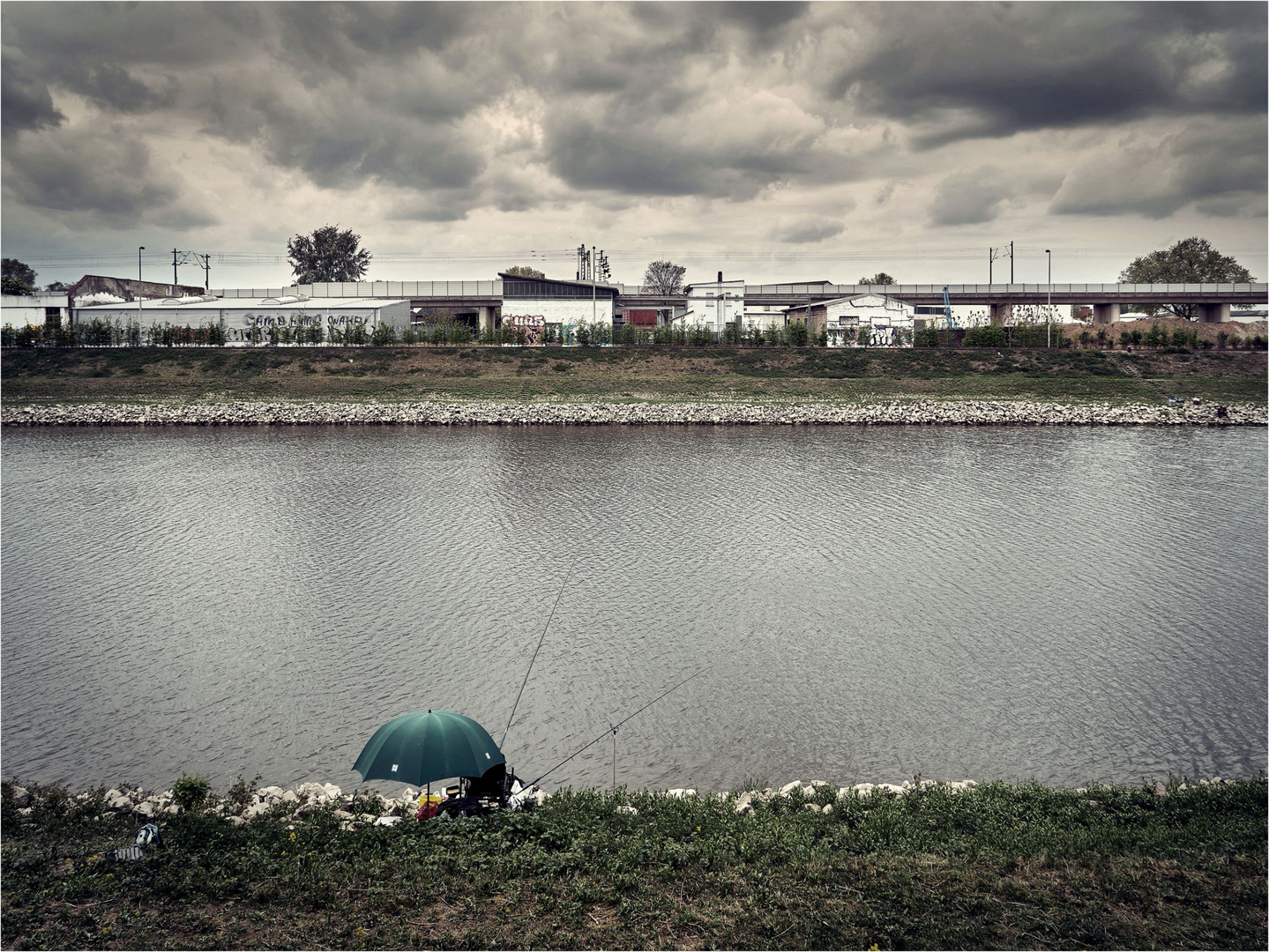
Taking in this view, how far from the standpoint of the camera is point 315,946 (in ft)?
24.0

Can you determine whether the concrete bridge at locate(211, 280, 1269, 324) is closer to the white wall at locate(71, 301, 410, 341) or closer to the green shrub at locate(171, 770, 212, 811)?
the white wall at locate(71, 301, 410, 341)

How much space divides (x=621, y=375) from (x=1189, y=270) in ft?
311

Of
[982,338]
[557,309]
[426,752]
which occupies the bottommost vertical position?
[426,752]

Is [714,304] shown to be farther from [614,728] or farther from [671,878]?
[671,878]

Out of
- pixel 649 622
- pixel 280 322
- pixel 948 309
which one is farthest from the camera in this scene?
pixel 948 309

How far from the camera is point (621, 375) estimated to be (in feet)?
233

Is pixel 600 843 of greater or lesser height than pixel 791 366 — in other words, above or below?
below

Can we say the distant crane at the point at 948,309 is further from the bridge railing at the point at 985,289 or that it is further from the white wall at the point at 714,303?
the white wall at the point at 714,303

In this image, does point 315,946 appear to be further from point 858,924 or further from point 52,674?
point 52,674

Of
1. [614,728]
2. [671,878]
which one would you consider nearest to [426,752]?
[671,878]

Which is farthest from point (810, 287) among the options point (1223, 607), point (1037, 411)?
point (1223, 607)

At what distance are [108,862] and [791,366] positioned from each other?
67.9m

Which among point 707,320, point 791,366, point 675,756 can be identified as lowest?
point 675,756

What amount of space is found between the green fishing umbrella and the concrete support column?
113038 mm
